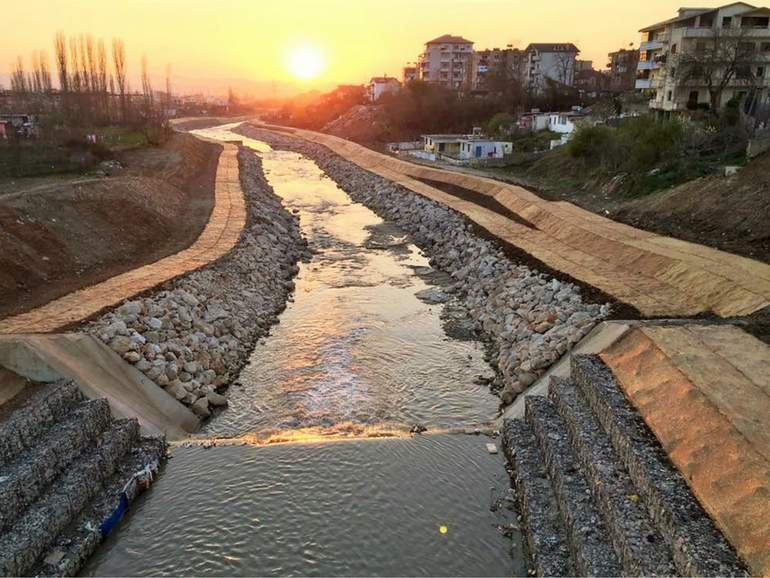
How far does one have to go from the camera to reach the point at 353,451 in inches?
513

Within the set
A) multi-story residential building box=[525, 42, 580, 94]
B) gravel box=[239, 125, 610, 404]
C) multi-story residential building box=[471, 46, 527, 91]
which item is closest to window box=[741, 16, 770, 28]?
gravel box=[239, 125, 610, 404]

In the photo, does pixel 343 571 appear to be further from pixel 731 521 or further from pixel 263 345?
pixel 263 345

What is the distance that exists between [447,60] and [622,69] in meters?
41.7

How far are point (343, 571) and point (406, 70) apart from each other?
161 metres

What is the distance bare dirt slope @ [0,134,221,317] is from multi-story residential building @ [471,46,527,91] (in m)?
78.7

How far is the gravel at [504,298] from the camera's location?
16.3m

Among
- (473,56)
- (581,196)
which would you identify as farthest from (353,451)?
(473,56)

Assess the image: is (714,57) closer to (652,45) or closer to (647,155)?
(652,45)

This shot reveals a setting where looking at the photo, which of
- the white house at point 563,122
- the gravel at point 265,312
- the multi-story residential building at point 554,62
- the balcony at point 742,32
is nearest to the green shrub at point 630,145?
the gravel at point 265,312

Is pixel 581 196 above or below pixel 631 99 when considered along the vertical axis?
below

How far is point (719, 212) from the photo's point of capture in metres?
24.0

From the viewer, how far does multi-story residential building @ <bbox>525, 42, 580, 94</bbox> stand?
103938 millimetres

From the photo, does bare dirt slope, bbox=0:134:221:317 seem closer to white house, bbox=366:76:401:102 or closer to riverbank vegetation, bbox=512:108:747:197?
riverbank vegetation, bbox=512:108:747:197

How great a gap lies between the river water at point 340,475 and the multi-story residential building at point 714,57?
4313 centimetres
